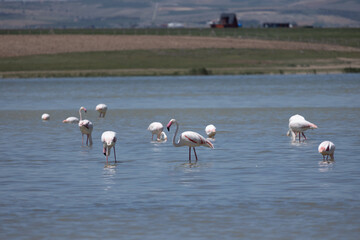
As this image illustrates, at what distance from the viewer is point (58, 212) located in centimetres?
1195

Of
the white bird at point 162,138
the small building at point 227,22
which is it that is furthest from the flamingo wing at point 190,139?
the small building at point 227,22

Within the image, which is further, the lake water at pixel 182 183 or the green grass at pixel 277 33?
the green grass at pixel 277 33

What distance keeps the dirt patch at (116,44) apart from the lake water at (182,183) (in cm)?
6626

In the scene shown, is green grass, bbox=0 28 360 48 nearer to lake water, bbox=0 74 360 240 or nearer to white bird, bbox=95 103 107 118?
white bird, bbox=95 103 107 118

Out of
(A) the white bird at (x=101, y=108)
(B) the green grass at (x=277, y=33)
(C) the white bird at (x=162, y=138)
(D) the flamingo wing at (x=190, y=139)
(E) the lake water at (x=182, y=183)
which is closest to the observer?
(E) the lake water at (x=182, y=183)

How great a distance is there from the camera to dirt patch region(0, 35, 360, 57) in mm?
95375

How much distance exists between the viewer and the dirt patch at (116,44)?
313 ft

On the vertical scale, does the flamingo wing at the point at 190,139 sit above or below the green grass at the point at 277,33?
below

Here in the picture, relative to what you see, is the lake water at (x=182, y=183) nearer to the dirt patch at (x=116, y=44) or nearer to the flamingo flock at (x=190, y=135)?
the flamingo flock at (x=190, y=135)

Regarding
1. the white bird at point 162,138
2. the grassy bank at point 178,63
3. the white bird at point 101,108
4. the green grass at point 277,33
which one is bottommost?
the white bird at point 162,138

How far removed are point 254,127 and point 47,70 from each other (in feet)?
186

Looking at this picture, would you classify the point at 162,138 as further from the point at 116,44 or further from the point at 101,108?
the point at 116,44

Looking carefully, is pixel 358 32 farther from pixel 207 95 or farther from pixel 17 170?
pixel 17 170

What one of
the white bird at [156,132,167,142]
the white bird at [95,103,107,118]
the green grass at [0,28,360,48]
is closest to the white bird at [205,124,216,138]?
the white bird at [156,132,167,142]
